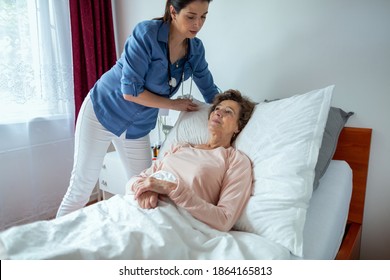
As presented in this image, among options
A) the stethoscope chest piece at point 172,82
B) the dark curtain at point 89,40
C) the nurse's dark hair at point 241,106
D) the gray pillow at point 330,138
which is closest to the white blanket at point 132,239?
the gray pillow at point 330,138

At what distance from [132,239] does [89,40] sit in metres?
1.81

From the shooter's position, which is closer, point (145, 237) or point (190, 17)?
point (145, 237)

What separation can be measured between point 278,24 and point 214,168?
868 millimetres

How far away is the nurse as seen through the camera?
4.13 feet

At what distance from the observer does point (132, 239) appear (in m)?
0.78

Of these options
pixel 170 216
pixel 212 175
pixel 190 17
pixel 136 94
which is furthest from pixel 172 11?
pixel 170 216

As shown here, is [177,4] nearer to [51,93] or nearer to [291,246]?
[291,246]

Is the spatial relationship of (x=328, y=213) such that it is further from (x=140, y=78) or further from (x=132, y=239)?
(x=140, y=78)

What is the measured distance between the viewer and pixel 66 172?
226 cm

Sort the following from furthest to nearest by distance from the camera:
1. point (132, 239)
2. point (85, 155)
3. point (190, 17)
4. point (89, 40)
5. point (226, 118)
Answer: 1. point (89, 40)
2. point (85, 155)
3. point (226, 118)
4. point (190, 17)
5. point (132, 239)

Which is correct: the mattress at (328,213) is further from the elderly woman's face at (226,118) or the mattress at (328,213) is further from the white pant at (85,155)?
the white pant at (85,155)

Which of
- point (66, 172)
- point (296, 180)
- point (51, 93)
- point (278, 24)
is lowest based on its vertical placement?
point (66, 172)

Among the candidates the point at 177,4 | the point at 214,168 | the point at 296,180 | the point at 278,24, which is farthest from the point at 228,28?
the point at 296,180

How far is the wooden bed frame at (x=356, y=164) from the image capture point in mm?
1283
